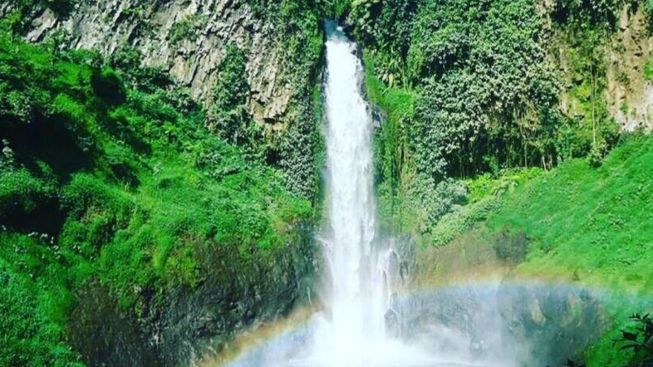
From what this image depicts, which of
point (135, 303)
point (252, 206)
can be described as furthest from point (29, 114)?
point (252, 206)

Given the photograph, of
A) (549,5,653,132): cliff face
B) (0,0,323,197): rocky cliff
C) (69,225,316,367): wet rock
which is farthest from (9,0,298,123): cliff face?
(549,5,653,132): cliff face

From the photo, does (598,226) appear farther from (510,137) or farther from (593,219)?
(510,137)

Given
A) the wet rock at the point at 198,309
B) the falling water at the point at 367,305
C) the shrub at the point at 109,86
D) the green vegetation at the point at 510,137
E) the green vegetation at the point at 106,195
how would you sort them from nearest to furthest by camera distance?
the green vegetation at the point at 106,195 < the wet rock at the point at 198,309 < the falling water at the point at 367,305 < the green vegetation at the point at 510,137 < the shrub at the point at 109,86

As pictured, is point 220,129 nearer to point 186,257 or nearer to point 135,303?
point 186,257

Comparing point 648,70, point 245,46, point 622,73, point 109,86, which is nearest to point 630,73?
point 622,73

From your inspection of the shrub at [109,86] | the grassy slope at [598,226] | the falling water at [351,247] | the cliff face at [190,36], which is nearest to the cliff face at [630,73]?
the grassy slope at [598,226]

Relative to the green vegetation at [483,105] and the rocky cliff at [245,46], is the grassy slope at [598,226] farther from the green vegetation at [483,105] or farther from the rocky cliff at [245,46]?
the rocky cliff at [245,46]
